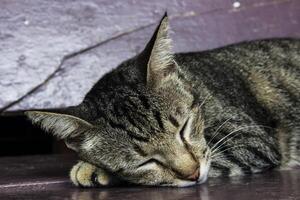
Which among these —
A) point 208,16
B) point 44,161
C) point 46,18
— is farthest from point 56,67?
point 208,16

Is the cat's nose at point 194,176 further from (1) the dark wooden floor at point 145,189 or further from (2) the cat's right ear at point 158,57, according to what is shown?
(2) the cat's right ear at point 158,57

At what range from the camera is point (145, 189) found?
209 cm

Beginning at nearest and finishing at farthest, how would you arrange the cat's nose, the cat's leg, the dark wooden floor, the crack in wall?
the dark wooden floor < the cat's nose < the cat's leg < the crack in wall

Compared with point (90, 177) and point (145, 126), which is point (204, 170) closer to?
point (145, 126)

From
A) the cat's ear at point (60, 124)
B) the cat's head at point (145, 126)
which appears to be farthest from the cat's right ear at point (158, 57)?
the cat's ear at point (60, 124)

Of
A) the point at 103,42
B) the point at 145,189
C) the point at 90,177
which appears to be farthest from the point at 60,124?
the point at 103,42

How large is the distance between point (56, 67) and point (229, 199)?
139 cm

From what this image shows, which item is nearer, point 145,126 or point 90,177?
point 145,126

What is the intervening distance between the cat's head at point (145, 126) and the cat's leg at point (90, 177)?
0.03m

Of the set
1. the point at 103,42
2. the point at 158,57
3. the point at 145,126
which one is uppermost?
the point at 103,42

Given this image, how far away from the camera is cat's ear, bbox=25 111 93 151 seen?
2.07 meters

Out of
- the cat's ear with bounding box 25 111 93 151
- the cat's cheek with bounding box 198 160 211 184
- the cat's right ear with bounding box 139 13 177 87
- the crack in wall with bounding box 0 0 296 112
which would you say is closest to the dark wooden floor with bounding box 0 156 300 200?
the cat's cheek with bounding box 198 160 211 184

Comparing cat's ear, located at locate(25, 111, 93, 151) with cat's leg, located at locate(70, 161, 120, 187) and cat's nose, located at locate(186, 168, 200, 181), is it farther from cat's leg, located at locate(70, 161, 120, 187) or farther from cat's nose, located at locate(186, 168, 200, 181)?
cat's nose, located at locate(186, 168, 200, 181)

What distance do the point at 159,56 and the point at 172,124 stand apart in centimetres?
22
